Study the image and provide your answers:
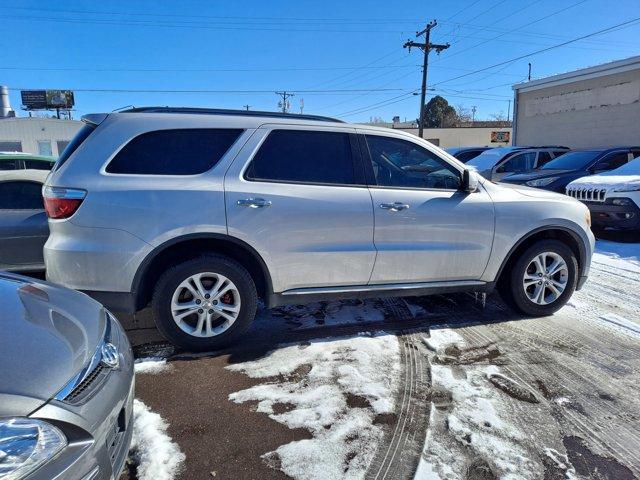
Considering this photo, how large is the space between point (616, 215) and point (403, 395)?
7.18 m

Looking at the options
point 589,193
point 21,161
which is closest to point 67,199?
point 21,161

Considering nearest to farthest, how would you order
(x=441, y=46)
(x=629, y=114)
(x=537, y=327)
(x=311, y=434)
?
(x=311, y=434)
(x=537, y=327)
(x=629, y=114)
(x=441, y=46)

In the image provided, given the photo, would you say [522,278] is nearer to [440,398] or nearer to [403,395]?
[440,398]

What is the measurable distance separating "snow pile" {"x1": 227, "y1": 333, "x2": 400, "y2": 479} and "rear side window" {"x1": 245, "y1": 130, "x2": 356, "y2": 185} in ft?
4.70

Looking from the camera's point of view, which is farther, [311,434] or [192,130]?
[192,130]

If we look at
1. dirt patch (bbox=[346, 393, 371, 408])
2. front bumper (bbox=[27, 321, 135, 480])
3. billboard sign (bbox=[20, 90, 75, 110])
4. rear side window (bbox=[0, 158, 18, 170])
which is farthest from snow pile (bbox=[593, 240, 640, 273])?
billboard sign (bbox=[20, 90, 75, 110])

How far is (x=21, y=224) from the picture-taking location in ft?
15.1

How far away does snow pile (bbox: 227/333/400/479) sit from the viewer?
2.45 meters

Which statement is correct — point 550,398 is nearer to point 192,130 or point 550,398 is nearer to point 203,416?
point 203,416

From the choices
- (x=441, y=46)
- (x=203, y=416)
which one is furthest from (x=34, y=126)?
(x=203, y=416)

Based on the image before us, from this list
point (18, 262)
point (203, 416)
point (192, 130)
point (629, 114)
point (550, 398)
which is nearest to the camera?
point (203, 416)

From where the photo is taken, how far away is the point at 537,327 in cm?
432

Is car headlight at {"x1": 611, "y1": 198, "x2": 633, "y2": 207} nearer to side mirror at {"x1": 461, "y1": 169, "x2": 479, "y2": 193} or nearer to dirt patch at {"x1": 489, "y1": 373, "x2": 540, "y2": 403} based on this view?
side mirror at {"x1": 461, "y1": 169, "x2": 479, "y2": 193}

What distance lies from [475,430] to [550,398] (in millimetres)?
760
